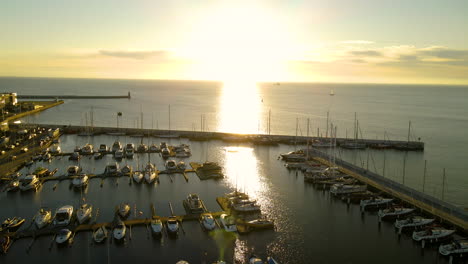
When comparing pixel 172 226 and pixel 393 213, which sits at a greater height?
pixel 393 213

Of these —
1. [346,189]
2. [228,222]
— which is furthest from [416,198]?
[228,222]

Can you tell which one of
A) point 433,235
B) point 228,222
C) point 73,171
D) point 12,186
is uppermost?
point 73,171

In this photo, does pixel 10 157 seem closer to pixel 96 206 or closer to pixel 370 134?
pixel 96 206

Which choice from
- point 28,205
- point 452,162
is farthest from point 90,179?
point 452,162

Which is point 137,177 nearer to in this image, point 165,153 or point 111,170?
point 111,170

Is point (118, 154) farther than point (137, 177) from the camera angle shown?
Yes

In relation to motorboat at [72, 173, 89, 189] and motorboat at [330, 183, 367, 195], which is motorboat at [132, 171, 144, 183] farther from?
motorboat at [330, 183, 367, 195]

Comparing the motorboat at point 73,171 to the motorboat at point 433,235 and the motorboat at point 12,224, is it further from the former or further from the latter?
the motorboat at point 433,235
